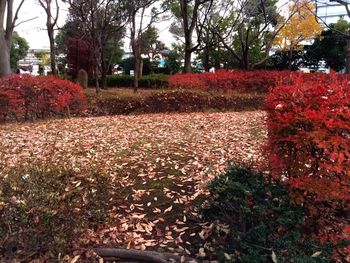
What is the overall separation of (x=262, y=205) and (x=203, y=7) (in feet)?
62.8

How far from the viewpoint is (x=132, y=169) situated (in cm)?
440

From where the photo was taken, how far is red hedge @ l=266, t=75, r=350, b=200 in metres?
2.35

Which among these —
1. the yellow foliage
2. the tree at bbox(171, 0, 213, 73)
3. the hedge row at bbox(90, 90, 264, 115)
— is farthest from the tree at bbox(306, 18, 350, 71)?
the hedge row at bbox(90, 90, 264, 115)

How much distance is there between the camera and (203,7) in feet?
66.8

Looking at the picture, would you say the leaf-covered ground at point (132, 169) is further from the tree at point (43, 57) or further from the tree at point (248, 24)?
the tree at point (43, 57)

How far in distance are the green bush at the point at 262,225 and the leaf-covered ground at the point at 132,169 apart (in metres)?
0.33

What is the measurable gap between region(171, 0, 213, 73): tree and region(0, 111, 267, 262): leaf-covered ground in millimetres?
9822

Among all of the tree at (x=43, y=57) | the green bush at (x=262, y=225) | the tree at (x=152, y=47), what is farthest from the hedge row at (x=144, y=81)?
the tree at (x=43, y=57)

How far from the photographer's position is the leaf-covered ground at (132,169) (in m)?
3.00

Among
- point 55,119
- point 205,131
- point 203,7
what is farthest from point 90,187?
point 203,7

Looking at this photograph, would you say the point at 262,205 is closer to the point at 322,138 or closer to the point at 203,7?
the point at 322,138

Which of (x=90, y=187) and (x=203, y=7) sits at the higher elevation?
(x=203, y=7)

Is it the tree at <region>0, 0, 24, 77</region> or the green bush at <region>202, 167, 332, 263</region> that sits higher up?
the tree at <region>0, 0, 24, 77</region>

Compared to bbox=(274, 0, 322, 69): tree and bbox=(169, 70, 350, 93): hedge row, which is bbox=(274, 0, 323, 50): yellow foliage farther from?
bbox=(169, 70, 350, 93): hedge row
